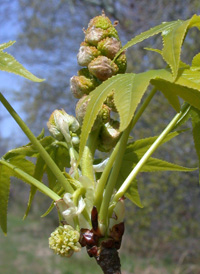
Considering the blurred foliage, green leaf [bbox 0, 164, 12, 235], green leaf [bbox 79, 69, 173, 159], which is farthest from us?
the blurred foliage

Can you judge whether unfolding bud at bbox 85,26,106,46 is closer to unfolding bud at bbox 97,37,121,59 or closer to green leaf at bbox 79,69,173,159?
unfolding bud at bbox 97,37,121,59

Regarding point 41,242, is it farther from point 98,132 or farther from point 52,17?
point 98,132

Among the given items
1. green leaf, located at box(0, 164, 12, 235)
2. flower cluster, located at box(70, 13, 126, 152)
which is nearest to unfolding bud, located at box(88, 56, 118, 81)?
flower cluster, located at box(70, 13, 126, 152)

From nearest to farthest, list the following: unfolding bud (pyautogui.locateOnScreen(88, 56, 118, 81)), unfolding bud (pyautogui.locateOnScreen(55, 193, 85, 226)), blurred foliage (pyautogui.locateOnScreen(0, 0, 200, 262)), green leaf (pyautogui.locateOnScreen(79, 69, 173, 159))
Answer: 1. green leaf (pyautogui.locateOnScreen(79, 69, 173, 159))
2. unfolding bud (pyautogui.locateOnScreen(55, 193, 85, 226))
3. unfolding bud (pyautogui.locateOnScreen(88, 56, 118, 81))
4. blurred foliage (pyautogui.locateOnScreen(0, 0, 200, 262))

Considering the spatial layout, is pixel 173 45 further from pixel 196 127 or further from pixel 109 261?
pixel 109 261

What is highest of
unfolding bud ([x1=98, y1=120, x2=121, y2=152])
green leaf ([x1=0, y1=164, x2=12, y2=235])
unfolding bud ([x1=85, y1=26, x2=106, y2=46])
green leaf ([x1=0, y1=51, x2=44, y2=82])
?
green leaf ([x1=0, y1=51, x2=44, y2=82])

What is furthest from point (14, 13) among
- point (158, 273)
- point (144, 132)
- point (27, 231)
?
point (27, 231)

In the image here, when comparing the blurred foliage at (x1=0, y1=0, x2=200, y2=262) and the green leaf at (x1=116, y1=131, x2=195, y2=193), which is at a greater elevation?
the green leaf at (x1=116, y1=131, x2=195, y2=193)
